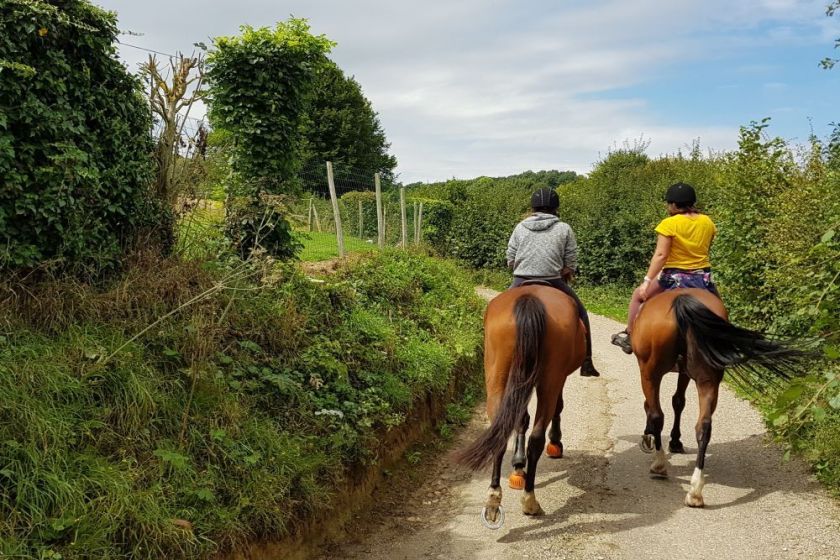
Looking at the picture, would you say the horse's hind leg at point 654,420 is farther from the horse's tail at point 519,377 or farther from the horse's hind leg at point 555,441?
the horse's tail at point 519,377

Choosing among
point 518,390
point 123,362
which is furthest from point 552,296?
point 123,362

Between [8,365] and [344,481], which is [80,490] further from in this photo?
[344,481]

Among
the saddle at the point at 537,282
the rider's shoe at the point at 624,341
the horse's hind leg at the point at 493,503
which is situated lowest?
the horse's hind leg at the point at 493,503

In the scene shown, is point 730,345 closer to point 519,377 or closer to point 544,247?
point 544,247

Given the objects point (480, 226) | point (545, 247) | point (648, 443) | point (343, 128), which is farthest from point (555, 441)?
point (343, 128)

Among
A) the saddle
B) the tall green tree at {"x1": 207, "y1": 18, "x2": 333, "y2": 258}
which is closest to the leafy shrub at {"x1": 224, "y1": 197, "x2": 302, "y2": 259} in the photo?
the tall green tree at {"x1": 207, "y1": 18, "x2": 333, "y2": 258}

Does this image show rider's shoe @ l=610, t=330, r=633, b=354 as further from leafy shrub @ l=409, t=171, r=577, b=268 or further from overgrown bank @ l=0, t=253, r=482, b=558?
leafy shrub @ l=409, t=171, r=577, b=268

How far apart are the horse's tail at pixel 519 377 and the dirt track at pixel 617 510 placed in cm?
83

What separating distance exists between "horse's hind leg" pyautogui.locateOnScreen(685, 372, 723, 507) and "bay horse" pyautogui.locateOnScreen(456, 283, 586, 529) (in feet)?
4.23

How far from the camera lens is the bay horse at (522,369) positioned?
17.2 ft

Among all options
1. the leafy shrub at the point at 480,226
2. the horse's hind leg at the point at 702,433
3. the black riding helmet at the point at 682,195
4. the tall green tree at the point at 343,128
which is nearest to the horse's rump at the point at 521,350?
the horse's hind leg at the point at 702,433

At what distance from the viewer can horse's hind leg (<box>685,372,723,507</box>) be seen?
228 inches

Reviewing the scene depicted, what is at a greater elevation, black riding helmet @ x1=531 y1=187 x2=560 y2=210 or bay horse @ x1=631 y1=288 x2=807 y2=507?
black riding helmet @ x1=531 y1=187 x2=560 y2=210

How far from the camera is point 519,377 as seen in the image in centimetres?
539
